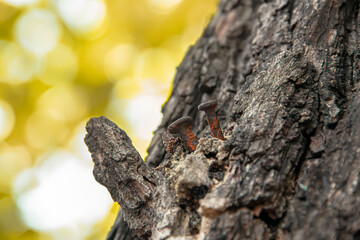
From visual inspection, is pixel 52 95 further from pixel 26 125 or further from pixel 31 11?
pixel 31 11

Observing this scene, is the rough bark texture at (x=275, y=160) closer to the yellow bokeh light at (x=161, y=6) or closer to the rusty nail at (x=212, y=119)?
the rusty nail at (x=212, y=119)

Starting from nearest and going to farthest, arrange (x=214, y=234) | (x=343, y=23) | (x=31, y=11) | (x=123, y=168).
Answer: (x=214, y=234)
(x=123, y=168)
(x=343, y=23)
(x=31, y=11)

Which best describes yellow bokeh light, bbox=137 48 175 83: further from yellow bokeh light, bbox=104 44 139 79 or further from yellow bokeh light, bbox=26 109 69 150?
yellow bokeh light, bbox=26 109 69 150

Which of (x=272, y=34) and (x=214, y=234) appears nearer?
(x=214, y=234)

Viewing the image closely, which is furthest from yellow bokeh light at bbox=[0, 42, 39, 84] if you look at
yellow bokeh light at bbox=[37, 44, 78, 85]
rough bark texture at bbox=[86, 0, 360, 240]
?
rough bark texture at bbox=[86, 0, 360, 240]

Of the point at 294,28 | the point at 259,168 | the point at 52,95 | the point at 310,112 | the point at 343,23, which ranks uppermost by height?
the point at 52,95

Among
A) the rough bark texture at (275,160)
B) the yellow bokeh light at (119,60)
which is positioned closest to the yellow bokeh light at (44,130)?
the yellow bokeh light at (119,60)

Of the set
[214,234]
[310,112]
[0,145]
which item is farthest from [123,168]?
[0,145]

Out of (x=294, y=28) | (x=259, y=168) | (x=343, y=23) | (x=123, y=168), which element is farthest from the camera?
(x=294, y=28)

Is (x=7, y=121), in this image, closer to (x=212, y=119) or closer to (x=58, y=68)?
(x=58, y=68)
